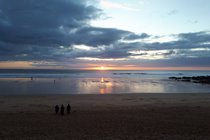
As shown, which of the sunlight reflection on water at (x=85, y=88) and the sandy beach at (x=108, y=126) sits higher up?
the sunlight reflection on water at (x=85, y=88)

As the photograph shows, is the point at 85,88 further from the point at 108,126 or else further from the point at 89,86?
the point at 108,126

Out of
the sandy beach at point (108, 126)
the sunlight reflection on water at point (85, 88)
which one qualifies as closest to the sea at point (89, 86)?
the sunlight reflection on water at point (85, 88)

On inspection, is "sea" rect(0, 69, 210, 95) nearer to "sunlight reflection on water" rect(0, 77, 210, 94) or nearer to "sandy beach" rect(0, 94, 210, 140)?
"sunlight reflection on water" rect(0, 77, 210, 94)

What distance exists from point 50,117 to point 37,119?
3.41 ft

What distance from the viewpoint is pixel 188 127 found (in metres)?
13.5

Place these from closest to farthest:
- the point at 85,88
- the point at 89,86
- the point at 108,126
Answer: the point at 108,126 < the point at 85,88 < the point at 89,86

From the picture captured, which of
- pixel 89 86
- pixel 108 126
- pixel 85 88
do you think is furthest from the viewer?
pixel 89 86

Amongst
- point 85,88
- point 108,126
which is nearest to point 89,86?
point 85,88

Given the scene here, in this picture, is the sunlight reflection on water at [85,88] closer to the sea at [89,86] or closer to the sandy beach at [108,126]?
the sea at [89,86]

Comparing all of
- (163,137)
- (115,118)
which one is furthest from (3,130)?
(163,137)

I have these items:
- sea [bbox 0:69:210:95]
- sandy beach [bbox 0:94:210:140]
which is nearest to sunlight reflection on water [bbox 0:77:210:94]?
sea [bbox 0:69:210:95]

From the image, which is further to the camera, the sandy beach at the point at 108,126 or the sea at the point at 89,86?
the sea at the point at 89,86

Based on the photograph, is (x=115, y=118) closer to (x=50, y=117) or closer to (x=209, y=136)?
(x=50, y=117)

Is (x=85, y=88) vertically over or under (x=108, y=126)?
over
